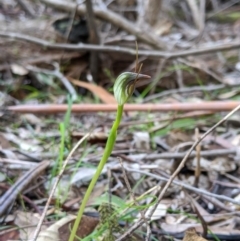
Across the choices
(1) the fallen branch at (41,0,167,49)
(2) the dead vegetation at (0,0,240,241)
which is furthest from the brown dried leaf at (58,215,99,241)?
(1) the fallen branch at (41,0,167,49)

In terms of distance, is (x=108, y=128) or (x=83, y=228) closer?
(x=83, y=228)

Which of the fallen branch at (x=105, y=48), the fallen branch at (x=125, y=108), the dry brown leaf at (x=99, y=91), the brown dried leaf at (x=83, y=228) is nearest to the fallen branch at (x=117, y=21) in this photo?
the fallen branch at (x=105, y=48)

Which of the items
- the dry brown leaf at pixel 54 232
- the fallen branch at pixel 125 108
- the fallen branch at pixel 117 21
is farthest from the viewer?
the fallen branch at pixel 117 21

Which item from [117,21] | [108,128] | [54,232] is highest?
[117,21]

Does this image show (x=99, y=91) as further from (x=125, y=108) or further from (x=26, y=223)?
(x=26, y=223)

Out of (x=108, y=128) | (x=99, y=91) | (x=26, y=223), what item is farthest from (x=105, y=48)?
(x=26, y=223)

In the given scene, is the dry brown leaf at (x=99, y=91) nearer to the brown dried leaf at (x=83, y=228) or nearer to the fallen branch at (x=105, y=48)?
the fallen branch at (x=105, y=48)

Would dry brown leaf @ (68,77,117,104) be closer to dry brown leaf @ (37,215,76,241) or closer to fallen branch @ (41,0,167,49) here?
fallen branch @ (41,0,167,49)

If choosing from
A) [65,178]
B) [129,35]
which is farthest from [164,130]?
[129,35]

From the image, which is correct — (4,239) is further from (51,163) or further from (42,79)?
(42,79)
